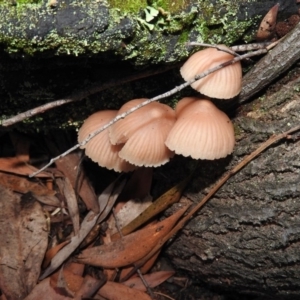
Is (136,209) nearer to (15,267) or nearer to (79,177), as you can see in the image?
(79,177)

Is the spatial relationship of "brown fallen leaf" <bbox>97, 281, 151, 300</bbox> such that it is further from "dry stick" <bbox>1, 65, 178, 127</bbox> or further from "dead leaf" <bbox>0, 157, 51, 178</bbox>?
"dry stick" <bbox>1, 65, 178, 127</bbox>

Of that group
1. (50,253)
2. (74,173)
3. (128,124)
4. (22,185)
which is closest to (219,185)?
(128,124)

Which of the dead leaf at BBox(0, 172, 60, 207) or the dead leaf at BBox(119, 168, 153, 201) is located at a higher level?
the dead leaf at BBox(119, 168, 153, 201)

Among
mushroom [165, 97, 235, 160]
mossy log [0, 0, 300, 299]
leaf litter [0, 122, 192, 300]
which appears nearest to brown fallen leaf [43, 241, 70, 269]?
leaf litter [0, 122, 192, 300]

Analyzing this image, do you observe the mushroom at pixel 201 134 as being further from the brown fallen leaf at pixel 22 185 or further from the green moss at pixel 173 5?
the brown fallen leaf at pixel 22 185

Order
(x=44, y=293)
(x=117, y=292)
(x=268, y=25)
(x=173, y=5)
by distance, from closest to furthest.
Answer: (x=173, y=5) → (x=268, y=25) → (x=44, y=293) → (x=117, y=292)

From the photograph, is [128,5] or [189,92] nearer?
[128,5]

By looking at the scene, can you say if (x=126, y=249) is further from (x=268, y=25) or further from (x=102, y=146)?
(x=268, y=25)

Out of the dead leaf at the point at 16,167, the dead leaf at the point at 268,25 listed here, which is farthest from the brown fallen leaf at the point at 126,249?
the dead leaf at the point at 268,25
